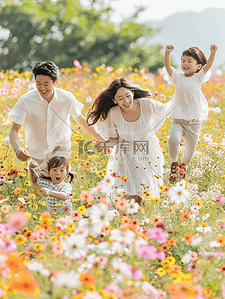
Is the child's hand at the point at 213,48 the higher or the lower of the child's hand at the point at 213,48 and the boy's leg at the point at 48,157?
the higher

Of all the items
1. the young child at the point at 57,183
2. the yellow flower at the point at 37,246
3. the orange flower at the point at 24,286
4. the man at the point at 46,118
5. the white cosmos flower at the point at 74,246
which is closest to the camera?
the orange flower at the point at 24,286

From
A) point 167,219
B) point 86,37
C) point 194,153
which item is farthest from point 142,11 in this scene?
point 167,219

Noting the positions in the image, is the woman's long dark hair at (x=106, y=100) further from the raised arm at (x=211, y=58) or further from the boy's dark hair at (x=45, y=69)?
the raised arm at (x=211, y=58)

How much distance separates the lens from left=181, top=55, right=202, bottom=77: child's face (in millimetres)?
3725

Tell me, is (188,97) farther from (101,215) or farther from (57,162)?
(101,215)

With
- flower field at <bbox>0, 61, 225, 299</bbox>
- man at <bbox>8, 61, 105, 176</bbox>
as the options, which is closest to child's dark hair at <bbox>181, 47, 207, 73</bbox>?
man at <bbox>8, 61, 105, 176</bbox>

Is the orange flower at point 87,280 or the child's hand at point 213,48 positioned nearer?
the orange flower at point 87,280

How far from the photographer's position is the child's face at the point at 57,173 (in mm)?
2900

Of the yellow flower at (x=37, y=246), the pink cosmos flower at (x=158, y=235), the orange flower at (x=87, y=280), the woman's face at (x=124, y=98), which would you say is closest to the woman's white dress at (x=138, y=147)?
the woman's face at (x=124, y=98)

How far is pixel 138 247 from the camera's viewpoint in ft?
5.33

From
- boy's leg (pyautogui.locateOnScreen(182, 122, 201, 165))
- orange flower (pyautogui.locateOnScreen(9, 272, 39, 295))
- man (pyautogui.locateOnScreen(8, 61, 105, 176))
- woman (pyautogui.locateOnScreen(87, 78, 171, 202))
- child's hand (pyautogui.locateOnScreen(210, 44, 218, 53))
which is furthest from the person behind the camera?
boy's leg (pyautogui.locateOnScreen(182, 122, 201, 165))

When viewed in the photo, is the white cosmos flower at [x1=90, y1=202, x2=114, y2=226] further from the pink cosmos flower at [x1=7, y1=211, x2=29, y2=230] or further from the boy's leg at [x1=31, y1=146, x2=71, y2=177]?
the boy's leg at [x1=31, y1=146, x2=71, y2=177]

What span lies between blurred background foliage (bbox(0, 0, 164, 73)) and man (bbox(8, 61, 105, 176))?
14.1 meters

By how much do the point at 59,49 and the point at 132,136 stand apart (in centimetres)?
1459
